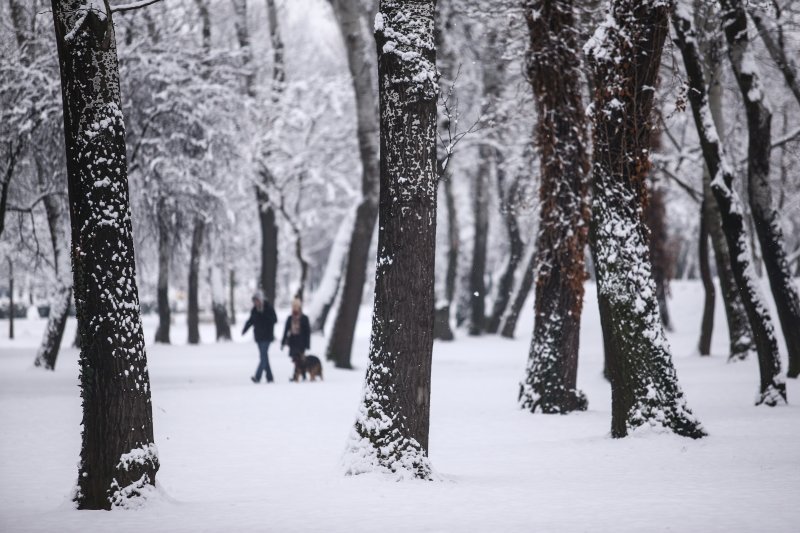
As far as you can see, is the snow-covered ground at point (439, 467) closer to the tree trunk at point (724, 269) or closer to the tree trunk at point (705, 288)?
the tree trunk at point (724, 269)

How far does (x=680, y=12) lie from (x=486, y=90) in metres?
15.8

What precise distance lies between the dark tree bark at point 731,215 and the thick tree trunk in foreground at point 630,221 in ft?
8.61

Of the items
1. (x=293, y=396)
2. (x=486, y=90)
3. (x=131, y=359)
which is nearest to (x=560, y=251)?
(x=293, y=396)

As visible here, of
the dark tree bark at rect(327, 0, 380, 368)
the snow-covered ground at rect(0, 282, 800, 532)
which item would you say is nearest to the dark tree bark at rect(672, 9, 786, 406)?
the snow-covered ground at rect(0, 282, 800, 532)

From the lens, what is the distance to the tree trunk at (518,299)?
29094 mm

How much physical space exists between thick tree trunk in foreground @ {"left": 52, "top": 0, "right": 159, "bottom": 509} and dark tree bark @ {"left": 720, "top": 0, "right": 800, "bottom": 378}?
9545 millimetres

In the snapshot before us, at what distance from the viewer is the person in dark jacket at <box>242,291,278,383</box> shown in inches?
676

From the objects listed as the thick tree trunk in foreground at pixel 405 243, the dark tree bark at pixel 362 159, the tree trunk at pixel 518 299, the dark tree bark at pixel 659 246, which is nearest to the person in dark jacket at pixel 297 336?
the dark tree bark at pixel 362 159

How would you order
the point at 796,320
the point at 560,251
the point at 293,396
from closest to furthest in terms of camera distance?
the point at 560,251, the point at 796,320, the point at 293,396

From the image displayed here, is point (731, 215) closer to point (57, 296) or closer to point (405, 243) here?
point (405, 243)

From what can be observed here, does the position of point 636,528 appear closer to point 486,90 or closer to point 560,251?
point 560,251

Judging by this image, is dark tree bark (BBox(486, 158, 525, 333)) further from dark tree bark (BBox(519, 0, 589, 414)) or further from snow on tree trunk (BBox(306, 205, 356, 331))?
dark tree bark (BBox(519, 0, 589, 414))

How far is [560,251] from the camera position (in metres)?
A: 11.3

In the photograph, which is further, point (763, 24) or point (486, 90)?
point (486, 90)
